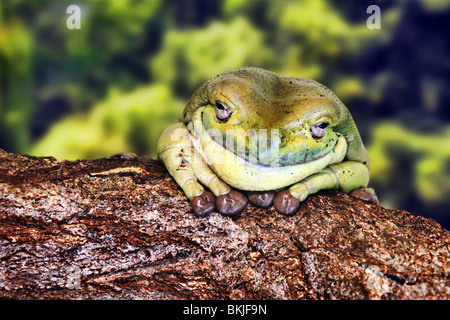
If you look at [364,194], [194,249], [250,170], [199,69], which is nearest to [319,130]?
[250,170]

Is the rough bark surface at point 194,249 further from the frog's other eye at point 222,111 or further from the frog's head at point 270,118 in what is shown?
the frog's other eye at point 222,111

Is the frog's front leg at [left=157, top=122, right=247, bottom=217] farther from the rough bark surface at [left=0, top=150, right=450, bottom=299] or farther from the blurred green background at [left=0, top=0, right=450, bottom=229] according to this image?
the blurred green background at [left=0, top=0, right=450, bottom=229]

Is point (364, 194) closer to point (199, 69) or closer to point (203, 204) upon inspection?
point (203, 204)

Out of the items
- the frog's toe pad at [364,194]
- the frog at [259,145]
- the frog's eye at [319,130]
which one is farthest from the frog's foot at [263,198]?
the frog's toe pad at [364,194]

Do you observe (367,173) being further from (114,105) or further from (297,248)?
(114,105)
